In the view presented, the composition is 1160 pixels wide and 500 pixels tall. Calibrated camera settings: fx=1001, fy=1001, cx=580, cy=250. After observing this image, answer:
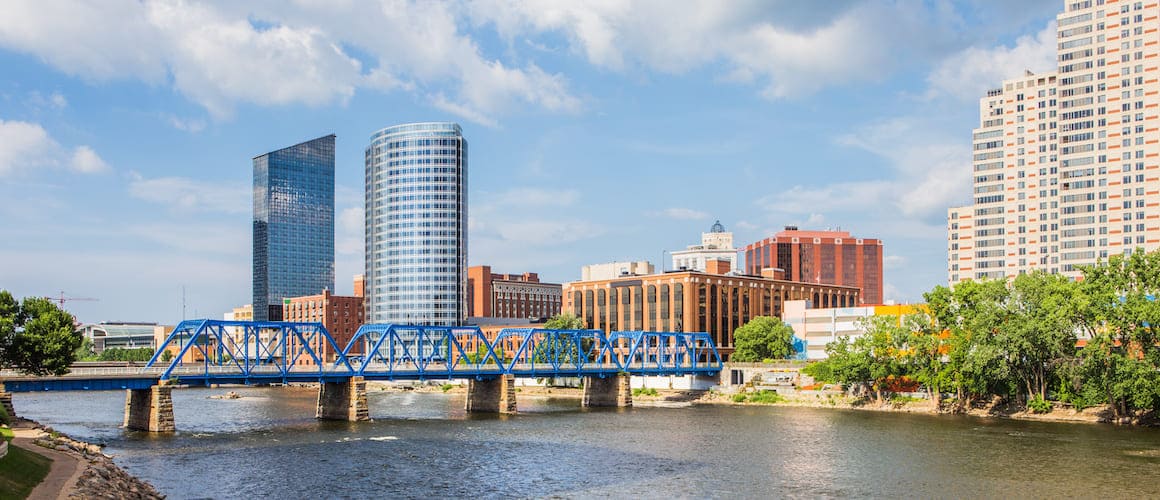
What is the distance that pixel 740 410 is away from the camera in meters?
144

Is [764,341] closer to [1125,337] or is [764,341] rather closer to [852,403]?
[852,403]

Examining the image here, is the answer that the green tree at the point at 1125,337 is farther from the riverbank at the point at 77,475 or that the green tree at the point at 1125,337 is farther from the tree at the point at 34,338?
the tree at the point at 34,338

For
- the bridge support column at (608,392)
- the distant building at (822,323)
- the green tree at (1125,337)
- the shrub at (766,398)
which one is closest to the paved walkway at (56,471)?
the bridge support column at (608,392)

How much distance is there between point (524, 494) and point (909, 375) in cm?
8261

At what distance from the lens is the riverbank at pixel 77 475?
52.4 m

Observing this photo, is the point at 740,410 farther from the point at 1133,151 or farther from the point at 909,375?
the point at 1133,151

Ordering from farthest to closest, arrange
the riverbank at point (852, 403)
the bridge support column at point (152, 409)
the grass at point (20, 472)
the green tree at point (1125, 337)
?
the riverbank at point (852, 403)
the green tree at point (1125, 337)
the bridge support column at point (152, 409)
the grass at point (20, 472)

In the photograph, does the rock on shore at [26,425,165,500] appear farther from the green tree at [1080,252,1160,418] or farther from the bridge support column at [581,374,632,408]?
the green tree at [1080,252,1160,418]

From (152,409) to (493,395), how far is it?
50.0 metres

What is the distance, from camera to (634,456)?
288ft

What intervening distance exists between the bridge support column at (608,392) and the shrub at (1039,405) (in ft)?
197

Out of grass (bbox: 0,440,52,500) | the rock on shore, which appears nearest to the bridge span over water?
the rock on shore

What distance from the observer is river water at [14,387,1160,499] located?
70.1 metres

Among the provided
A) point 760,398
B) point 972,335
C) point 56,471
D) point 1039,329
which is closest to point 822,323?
point 760,398
